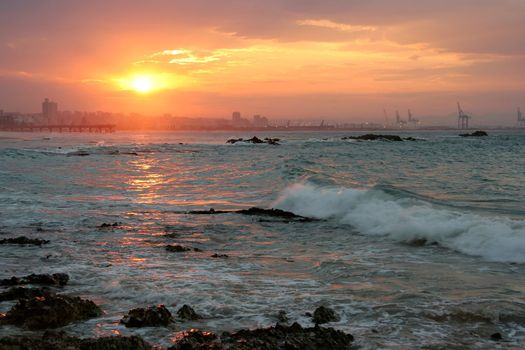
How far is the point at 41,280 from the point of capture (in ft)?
23.3

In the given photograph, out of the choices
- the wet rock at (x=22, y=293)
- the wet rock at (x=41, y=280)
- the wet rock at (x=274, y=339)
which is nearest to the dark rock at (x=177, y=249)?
the wet rock at (x=41, y=280)

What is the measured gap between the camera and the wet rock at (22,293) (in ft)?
20.5

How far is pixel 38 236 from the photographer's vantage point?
35.9 feet

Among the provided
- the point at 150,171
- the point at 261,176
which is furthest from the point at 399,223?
the point at 150,171

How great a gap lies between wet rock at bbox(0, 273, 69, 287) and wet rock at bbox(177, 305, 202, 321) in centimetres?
224

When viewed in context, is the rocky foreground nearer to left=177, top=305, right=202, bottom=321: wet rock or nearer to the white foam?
left=177, top=305, right=202, bottom=321: wet rock

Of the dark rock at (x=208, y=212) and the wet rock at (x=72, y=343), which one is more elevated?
the wet rock at (x=72, y=343)

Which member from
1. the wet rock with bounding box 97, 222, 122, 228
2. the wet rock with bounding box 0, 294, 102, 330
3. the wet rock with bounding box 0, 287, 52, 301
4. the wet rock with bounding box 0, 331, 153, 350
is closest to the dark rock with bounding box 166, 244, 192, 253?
the wet rock with bounding box 97, 222, 122, 228

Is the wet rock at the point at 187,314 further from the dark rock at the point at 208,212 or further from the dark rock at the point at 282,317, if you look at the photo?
the dark rock at the point at 208,212

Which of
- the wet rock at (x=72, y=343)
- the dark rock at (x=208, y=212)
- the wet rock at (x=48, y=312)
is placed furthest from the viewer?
the dark rock at (x=208, y=212)

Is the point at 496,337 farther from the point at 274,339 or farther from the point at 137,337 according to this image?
the point at 137,337

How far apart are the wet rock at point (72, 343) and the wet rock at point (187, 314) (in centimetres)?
91

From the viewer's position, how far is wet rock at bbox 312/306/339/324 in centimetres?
556

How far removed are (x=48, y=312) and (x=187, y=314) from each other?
4.83 ft
